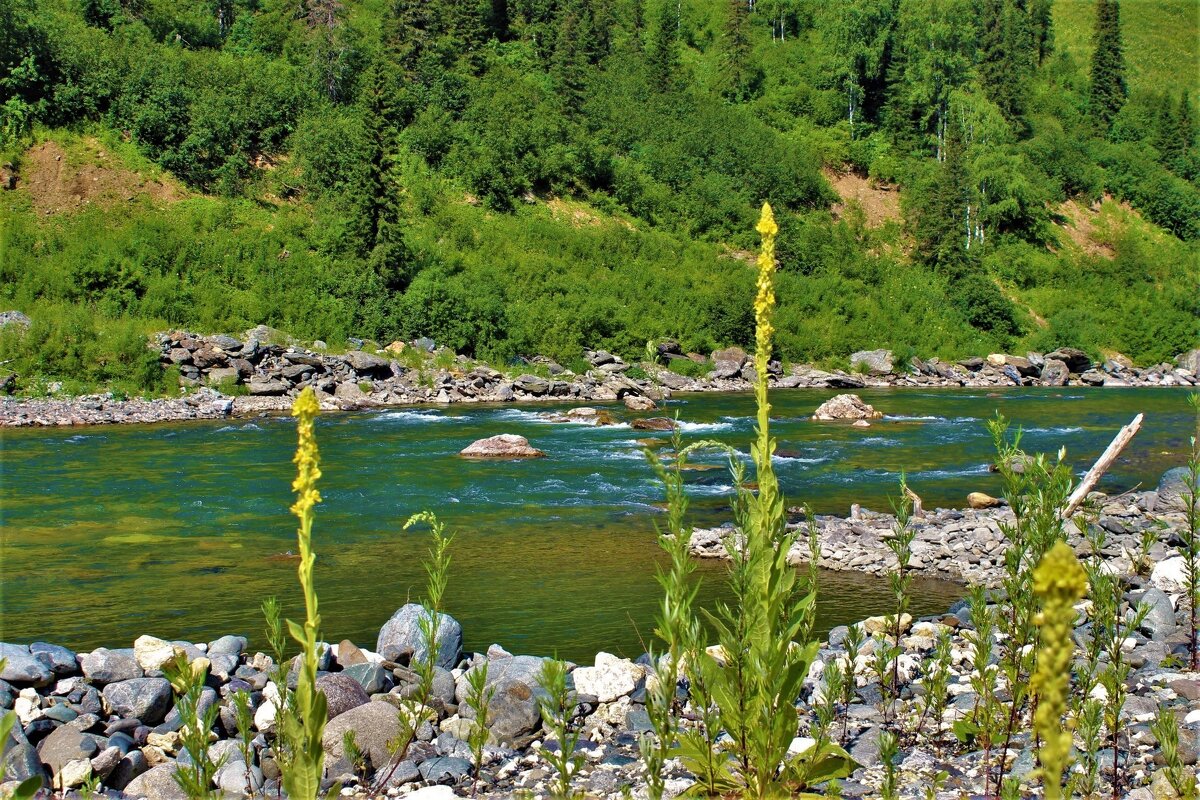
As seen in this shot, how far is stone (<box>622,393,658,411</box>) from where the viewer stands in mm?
29859

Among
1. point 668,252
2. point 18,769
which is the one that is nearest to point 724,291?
point 668,252

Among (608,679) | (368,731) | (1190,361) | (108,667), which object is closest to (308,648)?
(368,731)

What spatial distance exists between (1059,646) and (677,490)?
7.98 ft

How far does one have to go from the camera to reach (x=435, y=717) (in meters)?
6.96

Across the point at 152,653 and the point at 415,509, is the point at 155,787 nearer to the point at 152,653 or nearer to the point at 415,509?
the point at 152,653

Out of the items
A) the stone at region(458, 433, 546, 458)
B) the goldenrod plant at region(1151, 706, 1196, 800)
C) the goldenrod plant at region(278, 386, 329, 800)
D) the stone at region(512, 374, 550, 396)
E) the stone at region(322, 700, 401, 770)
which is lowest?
the stone at region(512, 374, 550, 396)

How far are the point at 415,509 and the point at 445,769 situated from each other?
1019 centimetres

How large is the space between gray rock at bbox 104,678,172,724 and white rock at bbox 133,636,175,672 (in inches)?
21.7

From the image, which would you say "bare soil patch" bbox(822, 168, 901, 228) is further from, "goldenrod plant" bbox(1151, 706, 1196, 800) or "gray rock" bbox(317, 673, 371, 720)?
"goldenrod plant" bbox(1151, 706, 1196, 800)

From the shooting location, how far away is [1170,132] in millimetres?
69000

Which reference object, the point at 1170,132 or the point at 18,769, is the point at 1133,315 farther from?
the point at 18,769

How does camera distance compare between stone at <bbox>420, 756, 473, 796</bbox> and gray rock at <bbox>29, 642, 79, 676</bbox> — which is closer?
stone at <bbox>420, 756, 473, 796</bbox>

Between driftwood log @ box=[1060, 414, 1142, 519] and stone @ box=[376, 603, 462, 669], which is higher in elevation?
driftwood log @ box=[1060, 414, 1142, 519]

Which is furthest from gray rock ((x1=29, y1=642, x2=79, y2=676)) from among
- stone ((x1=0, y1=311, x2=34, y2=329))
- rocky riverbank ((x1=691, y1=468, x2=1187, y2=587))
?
stone ((x1=0, y1=311, x2=34, y2=329))
